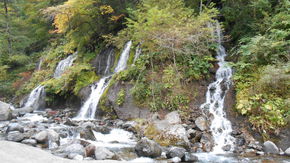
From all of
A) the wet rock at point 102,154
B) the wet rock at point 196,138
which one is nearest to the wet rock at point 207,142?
the wet rock at point 196,138

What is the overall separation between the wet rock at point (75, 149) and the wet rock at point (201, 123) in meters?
4.50

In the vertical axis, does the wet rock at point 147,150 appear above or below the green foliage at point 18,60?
below

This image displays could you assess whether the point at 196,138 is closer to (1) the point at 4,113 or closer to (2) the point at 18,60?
(1) the point at 4,113

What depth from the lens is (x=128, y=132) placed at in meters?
9.25

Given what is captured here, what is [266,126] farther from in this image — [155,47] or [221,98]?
[155,47]

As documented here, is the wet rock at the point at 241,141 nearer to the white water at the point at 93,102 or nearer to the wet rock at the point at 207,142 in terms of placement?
the wet rock at the point at 207,142

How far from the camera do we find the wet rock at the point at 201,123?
28.2 feet

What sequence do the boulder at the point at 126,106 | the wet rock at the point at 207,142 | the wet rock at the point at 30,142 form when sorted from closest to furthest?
the wet rock at the point at 30,142 → the wet rock at the point at 207,142 → the boulder at the point at 126,106

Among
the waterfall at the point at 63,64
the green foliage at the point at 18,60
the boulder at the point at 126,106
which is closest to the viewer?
the boulder at the point at 126,106

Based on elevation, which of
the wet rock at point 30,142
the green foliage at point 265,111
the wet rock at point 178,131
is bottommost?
the wet rock at point 30,142

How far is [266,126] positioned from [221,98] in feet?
8.28

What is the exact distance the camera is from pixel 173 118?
917cm

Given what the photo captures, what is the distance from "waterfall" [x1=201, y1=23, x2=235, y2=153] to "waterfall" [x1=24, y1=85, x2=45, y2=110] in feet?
37.6

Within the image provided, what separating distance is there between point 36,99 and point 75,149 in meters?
10.8
